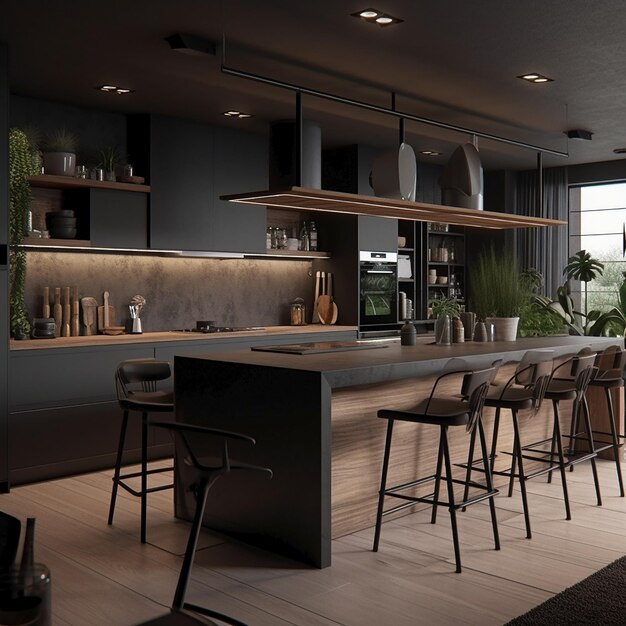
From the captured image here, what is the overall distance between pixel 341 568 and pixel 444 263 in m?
6.46

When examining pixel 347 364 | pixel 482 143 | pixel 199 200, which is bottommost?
pixel 347 364

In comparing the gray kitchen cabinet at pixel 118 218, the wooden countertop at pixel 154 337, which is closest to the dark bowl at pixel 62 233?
the gray kitchen cabinet at pixel 118 218

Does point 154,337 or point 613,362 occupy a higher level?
point 154,337

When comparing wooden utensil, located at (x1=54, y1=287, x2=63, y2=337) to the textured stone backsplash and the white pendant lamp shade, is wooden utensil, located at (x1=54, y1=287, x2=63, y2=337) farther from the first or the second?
the white pendant lamp shade

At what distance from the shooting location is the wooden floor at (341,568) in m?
3.27

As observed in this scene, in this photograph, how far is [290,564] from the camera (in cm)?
385

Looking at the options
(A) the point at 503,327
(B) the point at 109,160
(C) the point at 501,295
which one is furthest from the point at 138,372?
(C) the point at 501,295

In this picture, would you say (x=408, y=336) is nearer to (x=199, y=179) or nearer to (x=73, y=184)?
(x=199, y=179)

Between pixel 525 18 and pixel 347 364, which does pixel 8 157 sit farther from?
pixel 525 18

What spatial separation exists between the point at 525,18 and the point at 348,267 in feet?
13.4

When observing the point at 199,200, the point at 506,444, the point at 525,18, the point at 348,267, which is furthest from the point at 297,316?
the point at 525,18

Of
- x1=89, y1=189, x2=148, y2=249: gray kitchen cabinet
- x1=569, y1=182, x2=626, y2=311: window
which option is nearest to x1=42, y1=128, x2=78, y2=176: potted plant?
x1=89, y1=189, x2=148, y2=249: gray kitchen cabinet

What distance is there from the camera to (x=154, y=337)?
6305 mm

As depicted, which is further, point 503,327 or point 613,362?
point 503,327
